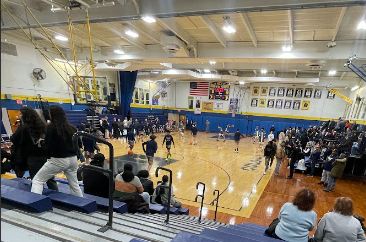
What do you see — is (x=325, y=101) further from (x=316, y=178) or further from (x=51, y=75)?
(x=51, y=75)

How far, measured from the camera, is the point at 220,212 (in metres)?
5.72

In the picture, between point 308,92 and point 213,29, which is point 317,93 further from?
point 213,29

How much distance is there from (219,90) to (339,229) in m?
22.7

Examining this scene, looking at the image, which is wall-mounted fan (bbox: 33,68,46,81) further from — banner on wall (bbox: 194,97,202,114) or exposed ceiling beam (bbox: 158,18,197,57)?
banner on wall (bbox: 194,97,202,114)

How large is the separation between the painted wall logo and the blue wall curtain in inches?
478

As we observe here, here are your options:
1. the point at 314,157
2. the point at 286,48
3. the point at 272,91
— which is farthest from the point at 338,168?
the point at 272,91

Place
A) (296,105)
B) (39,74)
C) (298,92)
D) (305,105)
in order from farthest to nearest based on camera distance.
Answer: (296,105) < (298,92) < (305,105) < (39,74)

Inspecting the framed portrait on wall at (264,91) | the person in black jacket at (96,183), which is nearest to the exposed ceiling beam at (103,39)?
the person in black jacket at (96,183)

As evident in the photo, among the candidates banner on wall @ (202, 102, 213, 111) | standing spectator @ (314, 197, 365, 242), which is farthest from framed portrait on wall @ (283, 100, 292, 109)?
standing spectator @ (314, 197, 365, 242)

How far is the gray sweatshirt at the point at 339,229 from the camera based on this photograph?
8.45ft

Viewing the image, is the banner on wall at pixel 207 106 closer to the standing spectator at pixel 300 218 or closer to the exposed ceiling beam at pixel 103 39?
the exposed ceiling beam at pixel 103 39

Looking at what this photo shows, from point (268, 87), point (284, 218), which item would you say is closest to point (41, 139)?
point (284, 218)

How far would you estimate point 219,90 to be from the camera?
24578 millimetres

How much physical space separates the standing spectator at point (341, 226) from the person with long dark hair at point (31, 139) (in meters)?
3.84
